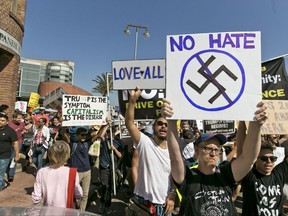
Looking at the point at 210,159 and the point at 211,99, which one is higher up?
the point at 211,99

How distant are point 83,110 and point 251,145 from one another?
456cm

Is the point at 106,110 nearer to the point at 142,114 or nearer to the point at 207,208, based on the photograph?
the point at 142,114

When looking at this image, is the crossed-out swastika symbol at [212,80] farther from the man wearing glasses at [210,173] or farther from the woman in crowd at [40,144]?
the woman in crowd at [40,144]

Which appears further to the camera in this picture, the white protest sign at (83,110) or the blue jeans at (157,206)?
the white protest sign at (83,110)

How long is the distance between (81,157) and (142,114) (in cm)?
143

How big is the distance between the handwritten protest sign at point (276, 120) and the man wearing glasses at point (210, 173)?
5.96 ft

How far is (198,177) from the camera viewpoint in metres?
2.15

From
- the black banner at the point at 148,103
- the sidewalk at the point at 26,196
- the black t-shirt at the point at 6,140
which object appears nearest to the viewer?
the black banner at the point at 148,103

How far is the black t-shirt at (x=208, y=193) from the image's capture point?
6.59 feet

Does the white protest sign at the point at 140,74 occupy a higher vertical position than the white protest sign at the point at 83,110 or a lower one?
higher

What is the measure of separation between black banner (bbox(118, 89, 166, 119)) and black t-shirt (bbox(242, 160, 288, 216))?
112 inches

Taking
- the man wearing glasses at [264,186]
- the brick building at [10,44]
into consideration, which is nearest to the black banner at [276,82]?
the man wearing glasses at [264,186]

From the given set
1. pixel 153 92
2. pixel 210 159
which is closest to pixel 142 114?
pixel 153 92

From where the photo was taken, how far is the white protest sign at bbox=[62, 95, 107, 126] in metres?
5.95
